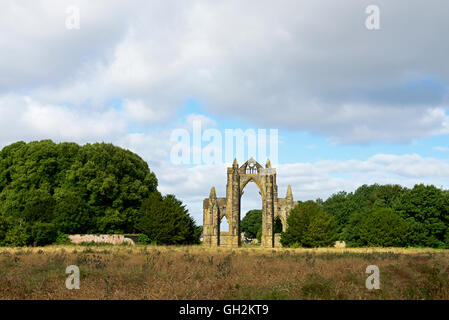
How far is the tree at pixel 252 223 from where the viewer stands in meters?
114

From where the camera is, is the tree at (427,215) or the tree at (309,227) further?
the tree at (427,215)

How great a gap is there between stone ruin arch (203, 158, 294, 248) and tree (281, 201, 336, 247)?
11.1m

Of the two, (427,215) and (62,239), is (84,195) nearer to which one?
(62,239)

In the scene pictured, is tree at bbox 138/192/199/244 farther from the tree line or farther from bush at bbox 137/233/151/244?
bush at bbox 137/233/151/244

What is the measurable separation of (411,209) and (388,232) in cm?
643

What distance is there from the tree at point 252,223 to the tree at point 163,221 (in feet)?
212

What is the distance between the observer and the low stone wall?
44.4 m
